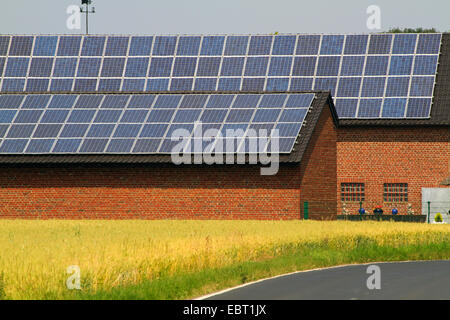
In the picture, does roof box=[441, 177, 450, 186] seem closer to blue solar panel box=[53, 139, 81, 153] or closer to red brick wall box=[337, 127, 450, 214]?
red brick wall box=[337, 127, 450, 214]

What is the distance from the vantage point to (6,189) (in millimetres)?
48719

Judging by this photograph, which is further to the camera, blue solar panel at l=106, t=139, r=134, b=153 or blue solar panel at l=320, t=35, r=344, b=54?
Result: blue solar panel at l=320, t=35, r=344, b=54

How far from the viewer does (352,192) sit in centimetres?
5909

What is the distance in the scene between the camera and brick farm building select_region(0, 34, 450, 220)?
47.4 metres

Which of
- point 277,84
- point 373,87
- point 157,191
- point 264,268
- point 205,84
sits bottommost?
point 264,268

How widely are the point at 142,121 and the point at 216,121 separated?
381 centimetres

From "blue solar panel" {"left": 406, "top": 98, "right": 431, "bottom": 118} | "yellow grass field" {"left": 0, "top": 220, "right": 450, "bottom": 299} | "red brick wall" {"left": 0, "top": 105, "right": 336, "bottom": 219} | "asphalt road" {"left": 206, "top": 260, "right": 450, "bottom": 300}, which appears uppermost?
"blue solar panel" {"left": 406, "top": 98, "right": 431, "bottom": 118}

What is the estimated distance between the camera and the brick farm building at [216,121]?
4738 cm

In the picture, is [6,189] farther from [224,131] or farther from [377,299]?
[377,299]

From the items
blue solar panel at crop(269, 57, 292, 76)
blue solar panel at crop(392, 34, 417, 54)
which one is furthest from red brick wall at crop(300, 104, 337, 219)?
blue solar panel at crop(392, 34, 417, 54)

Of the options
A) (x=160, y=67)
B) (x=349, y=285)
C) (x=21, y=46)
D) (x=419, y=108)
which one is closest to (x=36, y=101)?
(x=160, y=67)

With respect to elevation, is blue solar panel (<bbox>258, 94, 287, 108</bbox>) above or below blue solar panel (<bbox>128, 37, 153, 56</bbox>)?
below

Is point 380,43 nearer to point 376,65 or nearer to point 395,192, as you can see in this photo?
point 376,65

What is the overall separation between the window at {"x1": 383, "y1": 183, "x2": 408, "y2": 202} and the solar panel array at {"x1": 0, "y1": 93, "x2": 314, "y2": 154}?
445 inches
